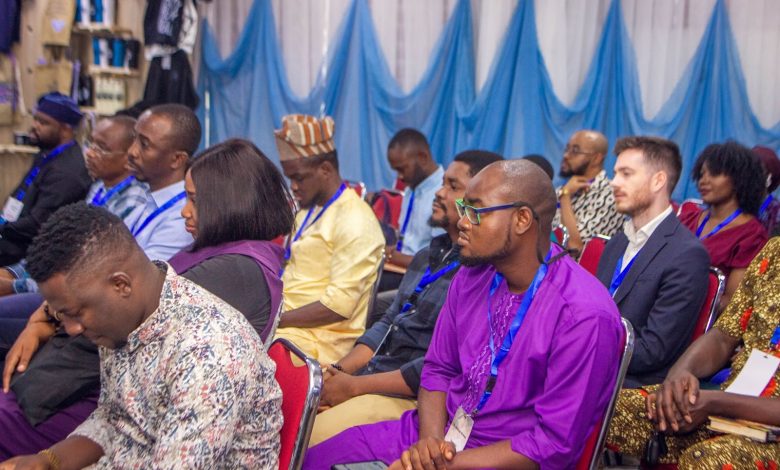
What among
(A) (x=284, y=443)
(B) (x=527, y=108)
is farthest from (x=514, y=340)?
(B) (x=527, y=108)

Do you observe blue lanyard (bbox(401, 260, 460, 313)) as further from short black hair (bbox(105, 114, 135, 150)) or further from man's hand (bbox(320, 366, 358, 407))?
short black hair (bbox(105, 114, 135, 150))

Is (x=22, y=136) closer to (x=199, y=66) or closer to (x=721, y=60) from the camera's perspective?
(x=199, y=66)

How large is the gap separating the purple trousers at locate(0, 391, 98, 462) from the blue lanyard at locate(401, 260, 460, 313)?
1.31 m

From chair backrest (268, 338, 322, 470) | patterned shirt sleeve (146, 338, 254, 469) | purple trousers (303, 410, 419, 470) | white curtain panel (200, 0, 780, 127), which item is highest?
white curtain panel (200, 0, 780, 127)

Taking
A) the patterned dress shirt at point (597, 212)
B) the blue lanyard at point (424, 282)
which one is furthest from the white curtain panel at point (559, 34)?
the blue lanyard at point (424, 282)

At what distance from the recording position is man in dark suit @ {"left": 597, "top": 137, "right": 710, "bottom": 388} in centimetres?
288

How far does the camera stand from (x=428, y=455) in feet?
7.07

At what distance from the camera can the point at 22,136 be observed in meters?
7.68

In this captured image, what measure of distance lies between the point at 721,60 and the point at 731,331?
411 centimetres

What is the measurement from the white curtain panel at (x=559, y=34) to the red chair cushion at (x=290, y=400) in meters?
5.16

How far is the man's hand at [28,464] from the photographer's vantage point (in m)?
1.87

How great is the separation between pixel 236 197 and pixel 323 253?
1161 mm

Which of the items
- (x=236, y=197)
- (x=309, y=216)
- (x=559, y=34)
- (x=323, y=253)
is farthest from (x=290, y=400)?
(x=559, y=34)

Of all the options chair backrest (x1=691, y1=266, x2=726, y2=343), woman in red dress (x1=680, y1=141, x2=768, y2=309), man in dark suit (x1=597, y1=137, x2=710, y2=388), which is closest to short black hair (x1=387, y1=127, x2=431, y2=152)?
woman in red dress (x1=680, y1=141, x2=768, y2=309)
